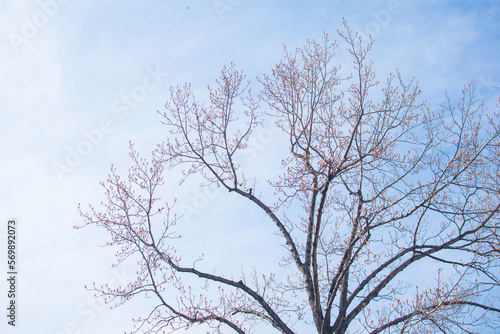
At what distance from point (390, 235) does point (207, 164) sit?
15.3 ft

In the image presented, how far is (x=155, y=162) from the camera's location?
1051 cm

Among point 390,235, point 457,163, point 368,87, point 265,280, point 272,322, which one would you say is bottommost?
point 272,322

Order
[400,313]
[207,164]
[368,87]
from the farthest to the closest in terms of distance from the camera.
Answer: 1. [207,164]
2. [368,87]
3. [400,313]

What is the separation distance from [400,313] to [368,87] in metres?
5.11

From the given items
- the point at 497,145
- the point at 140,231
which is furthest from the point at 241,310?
the point at 497,145

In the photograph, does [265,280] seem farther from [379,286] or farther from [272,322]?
[379,286]

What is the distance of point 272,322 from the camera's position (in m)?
9.52

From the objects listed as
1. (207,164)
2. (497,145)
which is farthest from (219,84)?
(497,145)

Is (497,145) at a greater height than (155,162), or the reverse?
(497,145)

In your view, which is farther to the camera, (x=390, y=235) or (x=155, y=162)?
(x=155, y=162)

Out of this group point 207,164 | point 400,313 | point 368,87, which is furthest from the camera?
point 207,164

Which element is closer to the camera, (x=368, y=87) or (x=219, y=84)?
(x=368, y=87)

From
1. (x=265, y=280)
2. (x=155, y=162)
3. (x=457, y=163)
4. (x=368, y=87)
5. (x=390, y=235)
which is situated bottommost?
(x=265, y=280)

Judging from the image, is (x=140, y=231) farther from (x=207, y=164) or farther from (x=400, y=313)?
(x=400, y=313)
